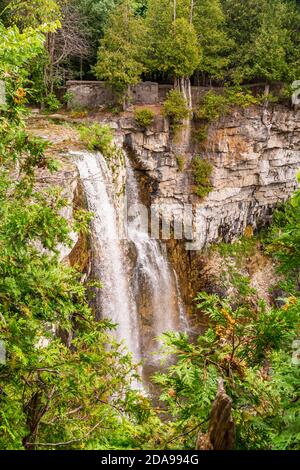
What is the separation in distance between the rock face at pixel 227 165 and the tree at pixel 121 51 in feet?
5.63

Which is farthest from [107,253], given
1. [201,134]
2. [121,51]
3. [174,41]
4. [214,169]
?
[174,41]

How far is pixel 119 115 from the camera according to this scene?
1725 centimetres

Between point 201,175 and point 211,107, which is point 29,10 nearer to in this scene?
point 211,107

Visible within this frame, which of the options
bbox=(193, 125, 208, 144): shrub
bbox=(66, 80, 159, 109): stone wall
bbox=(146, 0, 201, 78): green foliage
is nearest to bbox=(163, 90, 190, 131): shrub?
bbox=(146, 0, 201, 78): green foliage

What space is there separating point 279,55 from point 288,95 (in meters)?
1.77

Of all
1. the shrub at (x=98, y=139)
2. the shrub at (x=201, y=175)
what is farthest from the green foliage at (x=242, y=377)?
the shrub at (x=201, y=175)

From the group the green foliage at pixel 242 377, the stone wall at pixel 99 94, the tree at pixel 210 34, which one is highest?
the tree at pixel 210 34

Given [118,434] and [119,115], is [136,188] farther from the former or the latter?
[118,434]

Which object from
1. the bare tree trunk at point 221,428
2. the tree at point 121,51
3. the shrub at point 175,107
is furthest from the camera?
the shrub at point 175,107

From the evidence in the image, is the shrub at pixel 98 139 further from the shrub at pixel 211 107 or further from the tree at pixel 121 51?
the shrub at pixel 211 107

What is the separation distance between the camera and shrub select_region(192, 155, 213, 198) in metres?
18.6

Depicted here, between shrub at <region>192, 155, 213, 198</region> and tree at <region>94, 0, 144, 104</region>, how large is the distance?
170 inches

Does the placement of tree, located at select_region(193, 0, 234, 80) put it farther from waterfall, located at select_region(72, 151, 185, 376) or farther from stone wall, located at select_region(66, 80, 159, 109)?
waterfall, located at select_region(72, 151, 185, 376)

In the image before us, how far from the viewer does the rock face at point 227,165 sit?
17672 millimetres
